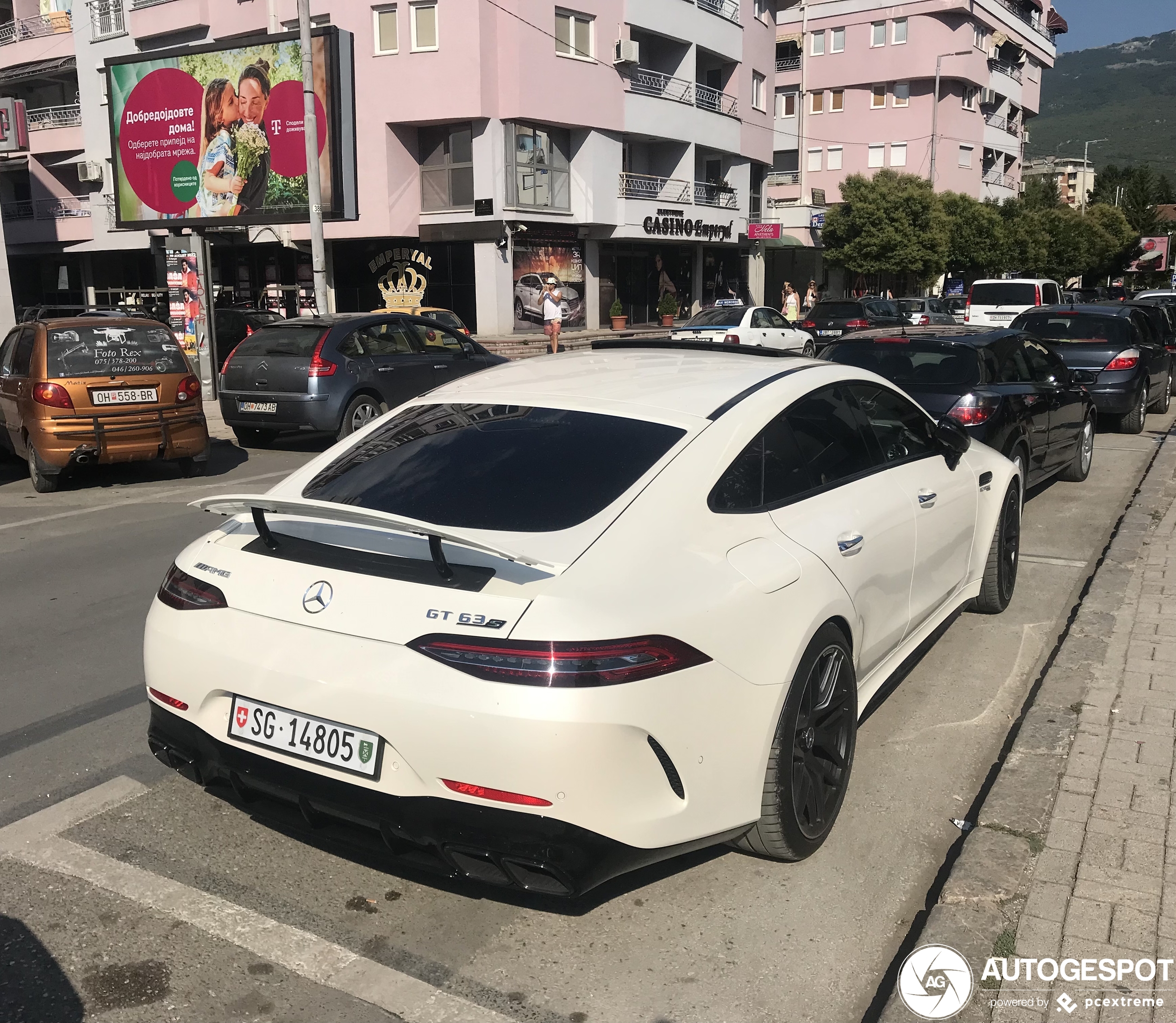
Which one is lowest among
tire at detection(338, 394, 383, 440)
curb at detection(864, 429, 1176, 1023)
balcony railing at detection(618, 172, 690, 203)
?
curb at detection(864, 429, 1176, 1023)

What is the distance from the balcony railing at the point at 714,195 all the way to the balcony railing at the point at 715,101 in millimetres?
2419

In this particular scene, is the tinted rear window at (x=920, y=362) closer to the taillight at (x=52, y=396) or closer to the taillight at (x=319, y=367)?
the taillight at (x=319, y=367)

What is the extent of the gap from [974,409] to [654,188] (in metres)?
29.7

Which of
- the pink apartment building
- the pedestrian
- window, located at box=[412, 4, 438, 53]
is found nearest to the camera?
the pedestrian

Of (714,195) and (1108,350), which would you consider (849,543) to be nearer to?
(1108,350)

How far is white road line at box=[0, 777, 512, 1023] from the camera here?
291 centimetres

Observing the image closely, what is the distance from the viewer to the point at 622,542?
3123 millimetres

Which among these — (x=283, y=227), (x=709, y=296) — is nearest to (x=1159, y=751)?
(x=283, y=227)

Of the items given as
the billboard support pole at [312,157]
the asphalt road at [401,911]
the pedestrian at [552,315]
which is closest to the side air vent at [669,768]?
the asphalt road at [401,911]

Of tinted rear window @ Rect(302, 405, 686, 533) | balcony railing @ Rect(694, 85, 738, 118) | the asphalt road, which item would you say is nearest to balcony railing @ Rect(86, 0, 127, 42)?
balcony railing @ Rect(694, 85, 738, 118)

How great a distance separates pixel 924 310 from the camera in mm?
31625

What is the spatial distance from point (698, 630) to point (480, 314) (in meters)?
29.7

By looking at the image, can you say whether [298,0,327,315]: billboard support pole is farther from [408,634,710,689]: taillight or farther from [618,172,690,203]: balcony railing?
[408,634,710,689]: taillight

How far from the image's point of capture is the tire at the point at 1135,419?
14211mm
